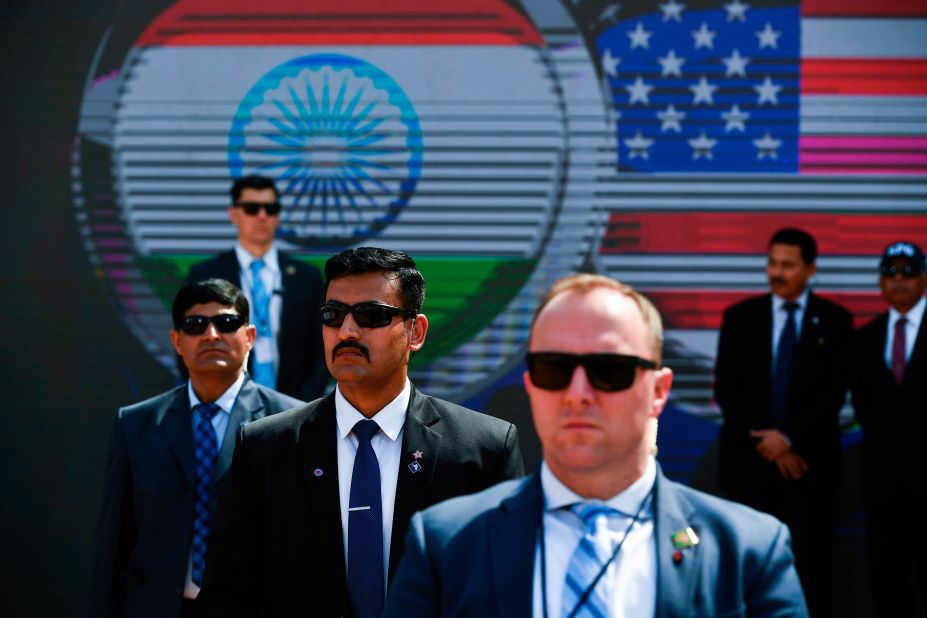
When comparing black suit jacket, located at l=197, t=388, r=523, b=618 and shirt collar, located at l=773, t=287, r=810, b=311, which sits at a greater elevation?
shirt collar, located at l=773, t=287, r=810, b=311

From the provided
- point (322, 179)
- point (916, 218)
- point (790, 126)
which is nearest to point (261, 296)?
point (322, 179)

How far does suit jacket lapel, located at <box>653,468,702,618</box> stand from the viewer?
2164 millimetres

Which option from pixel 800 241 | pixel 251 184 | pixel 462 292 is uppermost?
pixel 251 184

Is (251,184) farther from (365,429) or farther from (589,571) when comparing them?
(589,571)

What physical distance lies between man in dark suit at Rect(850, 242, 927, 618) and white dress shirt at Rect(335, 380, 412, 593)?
3584 millimetres

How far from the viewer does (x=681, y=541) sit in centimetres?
223

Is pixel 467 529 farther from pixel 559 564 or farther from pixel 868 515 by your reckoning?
pixel 868 515

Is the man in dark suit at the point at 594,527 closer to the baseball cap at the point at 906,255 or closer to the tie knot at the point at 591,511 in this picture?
the tie knot at the point at 591,511

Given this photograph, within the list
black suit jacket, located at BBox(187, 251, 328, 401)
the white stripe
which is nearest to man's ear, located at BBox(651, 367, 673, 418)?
black suit jacket, located at BBox(187, 251, 328, 401)

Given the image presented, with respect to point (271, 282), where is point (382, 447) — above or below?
below

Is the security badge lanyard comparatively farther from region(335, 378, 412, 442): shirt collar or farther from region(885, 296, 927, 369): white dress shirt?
region(885, 296, 927, 369): white dress shirt

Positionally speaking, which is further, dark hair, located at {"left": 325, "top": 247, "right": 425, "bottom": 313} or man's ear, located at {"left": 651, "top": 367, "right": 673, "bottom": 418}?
dark hair, located at {"left": 325, "top": 247, "right": 425, "bottom": 313}

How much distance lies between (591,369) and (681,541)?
357 mm

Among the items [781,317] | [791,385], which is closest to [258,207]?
[781,317]
